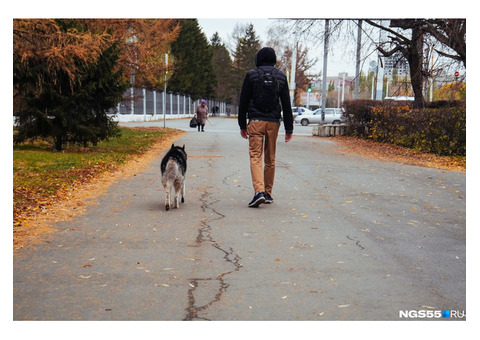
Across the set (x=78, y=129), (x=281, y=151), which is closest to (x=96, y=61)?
(x=78, y=129)

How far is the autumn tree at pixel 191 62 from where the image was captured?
64.6 m

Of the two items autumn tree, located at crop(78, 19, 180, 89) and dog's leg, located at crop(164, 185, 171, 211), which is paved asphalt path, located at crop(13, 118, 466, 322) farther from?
autumn tree, located at crop(78, 19, 180, 89)

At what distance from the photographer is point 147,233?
233 inches

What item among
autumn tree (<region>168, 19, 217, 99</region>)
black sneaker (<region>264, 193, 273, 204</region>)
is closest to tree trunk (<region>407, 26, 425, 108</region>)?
black sneaker (<region>264, 193, 273, 204</region>)

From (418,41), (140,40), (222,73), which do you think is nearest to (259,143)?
(418,41)

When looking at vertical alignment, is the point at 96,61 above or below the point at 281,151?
above

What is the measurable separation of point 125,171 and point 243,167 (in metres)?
2.83

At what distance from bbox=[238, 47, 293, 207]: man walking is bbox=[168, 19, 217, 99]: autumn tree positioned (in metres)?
52.9

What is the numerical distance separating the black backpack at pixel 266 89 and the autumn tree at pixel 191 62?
53.0 metres

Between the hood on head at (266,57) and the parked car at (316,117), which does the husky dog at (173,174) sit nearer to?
the hood on head at (266,57)

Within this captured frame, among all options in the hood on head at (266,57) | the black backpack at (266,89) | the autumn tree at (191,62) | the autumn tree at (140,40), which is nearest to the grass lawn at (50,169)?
the black backpack at (266,89)

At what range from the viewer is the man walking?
7.29 meters

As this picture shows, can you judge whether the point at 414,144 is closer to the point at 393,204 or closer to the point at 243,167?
the point at 243,167

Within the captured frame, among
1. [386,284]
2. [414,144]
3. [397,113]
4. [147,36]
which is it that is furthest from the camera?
Result: [147,36]
